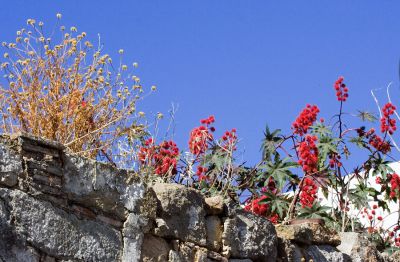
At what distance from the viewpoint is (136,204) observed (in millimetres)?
3980

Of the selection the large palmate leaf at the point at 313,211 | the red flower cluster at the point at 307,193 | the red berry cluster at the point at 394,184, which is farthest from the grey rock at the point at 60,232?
the red berry cluster at the point at 394,184

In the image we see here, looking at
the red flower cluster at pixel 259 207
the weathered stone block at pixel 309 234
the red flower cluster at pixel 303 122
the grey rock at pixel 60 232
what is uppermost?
the red flower cluster at pixel 303 122

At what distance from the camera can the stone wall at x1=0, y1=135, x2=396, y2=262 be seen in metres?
3.50

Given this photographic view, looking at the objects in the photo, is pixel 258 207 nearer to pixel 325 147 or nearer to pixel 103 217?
pixel 325 147

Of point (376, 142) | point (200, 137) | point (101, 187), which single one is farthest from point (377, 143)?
point (101, 187)

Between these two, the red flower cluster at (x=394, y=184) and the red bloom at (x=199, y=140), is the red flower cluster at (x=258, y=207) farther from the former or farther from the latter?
the red flower cluster at (x=394, y=184)

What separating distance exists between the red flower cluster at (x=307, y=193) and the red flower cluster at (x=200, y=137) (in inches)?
29.7

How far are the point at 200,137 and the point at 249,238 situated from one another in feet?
4.08

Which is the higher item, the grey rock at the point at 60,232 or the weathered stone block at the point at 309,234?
the weathered stone block at the point at 309,234

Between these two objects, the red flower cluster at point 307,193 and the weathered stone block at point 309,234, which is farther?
the red flower cluster at point 307,193

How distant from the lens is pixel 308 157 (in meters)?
5.89

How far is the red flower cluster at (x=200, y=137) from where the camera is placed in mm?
5582

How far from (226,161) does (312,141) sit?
0.99m

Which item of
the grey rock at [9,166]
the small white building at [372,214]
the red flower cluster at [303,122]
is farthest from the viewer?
the small white building at [372,214]
